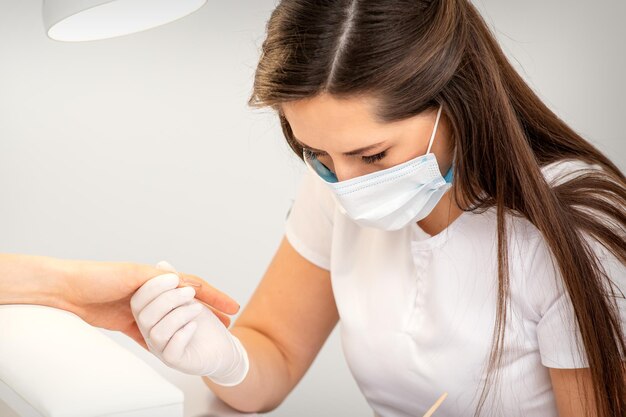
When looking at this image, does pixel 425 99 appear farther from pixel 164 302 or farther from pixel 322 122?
pixel 164 302

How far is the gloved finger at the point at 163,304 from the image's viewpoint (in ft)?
4.99

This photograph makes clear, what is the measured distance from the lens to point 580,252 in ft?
4.86

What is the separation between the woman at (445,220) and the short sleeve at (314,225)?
14 centimetres

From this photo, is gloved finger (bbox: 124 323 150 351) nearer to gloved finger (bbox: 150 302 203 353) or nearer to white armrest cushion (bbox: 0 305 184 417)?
gloved finger (bbox: 150 302 203 353)

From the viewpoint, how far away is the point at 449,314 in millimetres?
1668

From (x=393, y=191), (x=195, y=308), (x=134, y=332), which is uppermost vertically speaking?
(x=393, y=191)

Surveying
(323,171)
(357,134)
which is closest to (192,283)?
(323,171)

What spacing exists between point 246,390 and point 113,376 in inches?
22.8

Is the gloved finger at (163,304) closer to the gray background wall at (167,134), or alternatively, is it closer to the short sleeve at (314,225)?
the short sleeve at (314,225)

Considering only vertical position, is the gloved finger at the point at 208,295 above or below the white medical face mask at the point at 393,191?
below

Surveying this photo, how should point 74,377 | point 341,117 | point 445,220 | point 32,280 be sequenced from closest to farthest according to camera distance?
1. point 74,377
2. point 341,117
3. point 32,280
4. point 445,220

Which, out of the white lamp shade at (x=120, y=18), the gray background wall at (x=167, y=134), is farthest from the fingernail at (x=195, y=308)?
the gray background wall at (x=167, y=134)

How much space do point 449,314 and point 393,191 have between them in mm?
258

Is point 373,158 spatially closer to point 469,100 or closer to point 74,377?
point 469,100
